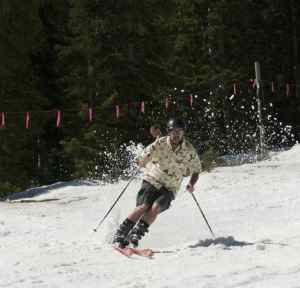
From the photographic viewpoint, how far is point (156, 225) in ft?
30.6

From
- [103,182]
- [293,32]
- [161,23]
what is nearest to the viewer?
[103,182]

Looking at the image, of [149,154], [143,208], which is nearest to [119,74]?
[149,154]

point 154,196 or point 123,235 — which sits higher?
point 154,196

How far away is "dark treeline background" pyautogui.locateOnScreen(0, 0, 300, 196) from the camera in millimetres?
21594

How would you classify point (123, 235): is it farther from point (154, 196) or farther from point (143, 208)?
point (154, 196)

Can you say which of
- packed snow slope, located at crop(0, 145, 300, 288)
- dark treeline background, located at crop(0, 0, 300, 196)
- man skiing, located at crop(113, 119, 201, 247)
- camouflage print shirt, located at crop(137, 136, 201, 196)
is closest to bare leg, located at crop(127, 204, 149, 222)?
man skiing, located at crop(113, 119, 201, 247)

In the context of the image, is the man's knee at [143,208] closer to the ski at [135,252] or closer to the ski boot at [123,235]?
the ski boot at [123,235]

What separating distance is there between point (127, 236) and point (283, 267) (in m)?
2.02

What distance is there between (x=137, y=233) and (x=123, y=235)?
0.59 ft

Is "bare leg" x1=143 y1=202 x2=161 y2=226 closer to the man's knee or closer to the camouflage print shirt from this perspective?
the man's knee

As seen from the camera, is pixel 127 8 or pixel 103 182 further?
pixel 127 8

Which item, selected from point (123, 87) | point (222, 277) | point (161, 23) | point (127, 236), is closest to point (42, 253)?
point (127, 236)

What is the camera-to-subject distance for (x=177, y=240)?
323 inches

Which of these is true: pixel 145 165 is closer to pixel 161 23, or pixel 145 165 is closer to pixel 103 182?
pixel 103 182
